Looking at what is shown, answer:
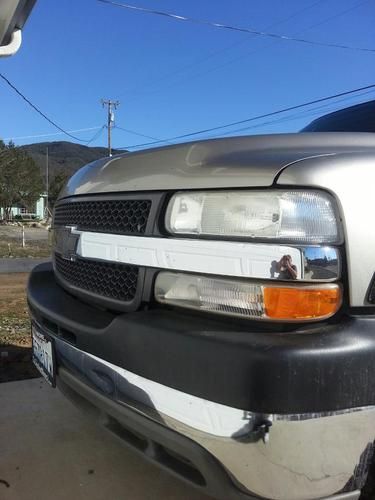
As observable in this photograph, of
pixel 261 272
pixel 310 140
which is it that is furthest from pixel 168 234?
pixel 310 140

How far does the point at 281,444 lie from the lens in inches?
54.7

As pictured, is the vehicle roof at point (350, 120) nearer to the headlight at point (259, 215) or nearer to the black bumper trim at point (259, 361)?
the headlight at point (259, 215)

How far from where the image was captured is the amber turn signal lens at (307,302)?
1.46 meters

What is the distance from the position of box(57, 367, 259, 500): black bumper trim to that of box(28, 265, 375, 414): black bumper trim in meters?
0.17

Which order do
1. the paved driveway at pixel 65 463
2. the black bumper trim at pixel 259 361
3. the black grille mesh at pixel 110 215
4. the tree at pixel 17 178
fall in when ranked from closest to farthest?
the black bumper trim at pixel 259 361
the black grille mesh at pixel 110 215
the paved driveway at pixel 65 463
the tree at pixel 17 178

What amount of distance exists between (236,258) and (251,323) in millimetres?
200

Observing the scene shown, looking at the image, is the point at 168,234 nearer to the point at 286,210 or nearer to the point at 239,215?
the point at 239,215

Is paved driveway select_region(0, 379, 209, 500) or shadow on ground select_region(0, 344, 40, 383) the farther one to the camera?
shadow on ground select_region(0, 344, 40, 383)

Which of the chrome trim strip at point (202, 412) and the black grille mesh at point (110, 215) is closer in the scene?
the chrome trim strip at point (202, 412)

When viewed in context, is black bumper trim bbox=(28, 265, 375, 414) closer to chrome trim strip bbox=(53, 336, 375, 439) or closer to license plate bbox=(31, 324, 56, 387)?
chrome trim strip bbox=(53, 336, 375, 439)

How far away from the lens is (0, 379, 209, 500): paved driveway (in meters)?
2.31

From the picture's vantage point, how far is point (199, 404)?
148cm

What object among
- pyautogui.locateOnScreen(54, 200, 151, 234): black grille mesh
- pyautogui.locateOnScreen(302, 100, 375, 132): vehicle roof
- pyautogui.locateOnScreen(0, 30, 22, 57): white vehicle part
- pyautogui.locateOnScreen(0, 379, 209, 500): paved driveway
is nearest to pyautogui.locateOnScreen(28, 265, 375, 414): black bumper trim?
pyautogui.locateOnScreen(54, 200, 151, 234): black grille mesh

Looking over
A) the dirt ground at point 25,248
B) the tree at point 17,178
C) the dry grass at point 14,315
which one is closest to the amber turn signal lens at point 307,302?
the dry grass at point 14,315
